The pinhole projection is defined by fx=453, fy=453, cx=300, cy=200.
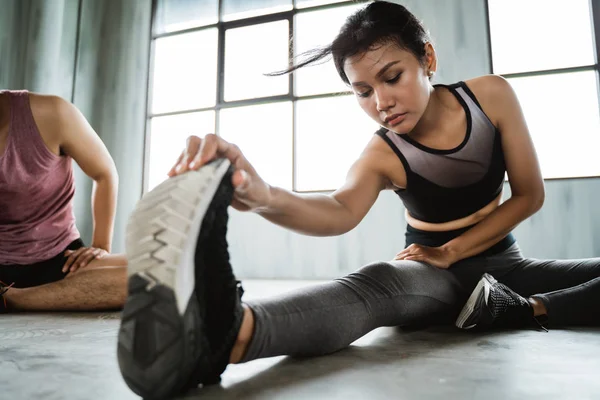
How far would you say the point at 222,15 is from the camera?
145 inches

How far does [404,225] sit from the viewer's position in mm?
3078

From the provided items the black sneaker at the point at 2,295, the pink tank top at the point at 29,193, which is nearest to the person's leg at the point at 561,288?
the pink tank top at the point at 29,193

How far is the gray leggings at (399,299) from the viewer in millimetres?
685

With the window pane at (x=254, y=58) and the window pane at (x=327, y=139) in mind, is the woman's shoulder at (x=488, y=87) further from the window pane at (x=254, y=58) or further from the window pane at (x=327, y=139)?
the window pane at (x=254, y=58)

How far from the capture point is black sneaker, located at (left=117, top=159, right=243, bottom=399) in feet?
1.58

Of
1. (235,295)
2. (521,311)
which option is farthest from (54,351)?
(521,311)

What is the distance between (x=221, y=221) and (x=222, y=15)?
3.49 metres

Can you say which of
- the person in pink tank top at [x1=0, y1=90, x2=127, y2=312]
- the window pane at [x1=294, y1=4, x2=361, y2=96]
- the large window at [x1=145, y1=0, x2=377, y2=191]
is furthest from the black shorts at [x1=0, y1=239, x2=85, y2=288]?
the window pane at [x1=294, y1=4, x2=361, y2=96]

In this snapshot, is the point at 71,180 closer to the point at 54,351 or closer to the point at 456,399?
the point at 54,351

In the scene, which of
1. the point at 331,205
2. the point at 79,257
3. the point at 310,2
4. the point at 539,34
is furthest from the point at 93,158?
the point at 539,34

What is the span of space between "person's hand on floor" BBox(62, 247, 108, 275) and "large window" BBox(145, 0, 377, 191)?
1999 millimetres

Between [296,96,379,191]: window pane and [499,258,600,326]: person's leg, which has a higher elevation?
[296,96,379,191]: window pane

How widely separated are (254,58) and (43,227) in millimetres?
2524

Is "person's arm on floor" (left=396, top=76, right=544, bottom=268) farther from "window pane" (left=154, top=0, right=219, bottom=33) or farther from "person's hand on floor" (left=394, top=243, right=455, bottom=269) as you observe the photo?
"window pane" (left=154, top=0, right=219, bottom=33)
